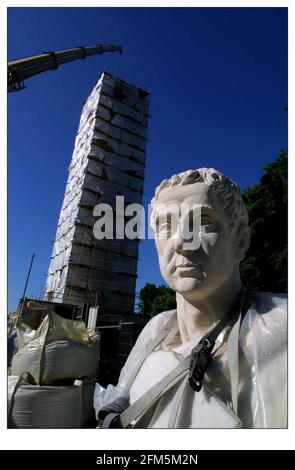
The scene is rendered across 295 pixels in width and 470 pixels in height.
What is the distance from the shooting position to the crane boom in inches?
486

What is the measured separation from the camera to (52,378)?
3.44 metres

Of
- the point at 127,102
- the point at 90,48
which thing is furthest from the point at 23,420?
the point at 90,48

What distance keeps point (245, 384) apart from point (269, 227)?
7858mm

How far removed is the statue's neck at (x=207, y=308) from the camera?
110 centimetres

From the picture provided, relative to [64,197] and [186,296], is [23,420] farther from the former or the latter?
[64,197]

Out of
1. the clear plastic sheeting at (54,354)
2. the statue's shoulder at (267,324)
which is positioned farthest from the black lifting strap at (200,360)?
the clear plastic sheeting at (54,354)

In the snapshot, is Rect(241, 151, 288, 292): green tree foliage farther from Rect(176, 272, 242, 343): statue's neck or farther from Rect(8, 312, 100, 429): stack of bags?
Rect(176, 272, 242, 343): statue's neck

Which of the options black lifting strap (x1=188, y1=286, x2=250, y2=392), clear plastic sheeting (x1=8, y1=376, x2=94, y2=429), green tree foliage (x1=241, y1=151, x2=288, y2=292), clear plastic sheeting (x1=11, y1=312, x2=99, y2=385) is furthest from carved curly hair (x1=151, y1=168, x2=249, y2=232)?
green tree foliage (x1=241, y1=151, x2=288, y2=292)

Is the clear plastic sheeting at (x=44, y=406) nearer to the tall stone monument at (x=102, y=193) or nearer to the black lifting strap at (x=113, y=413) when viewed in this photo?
the black lifting strap at (x=113, y=413)

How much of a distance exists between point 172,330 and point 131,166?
15143mm

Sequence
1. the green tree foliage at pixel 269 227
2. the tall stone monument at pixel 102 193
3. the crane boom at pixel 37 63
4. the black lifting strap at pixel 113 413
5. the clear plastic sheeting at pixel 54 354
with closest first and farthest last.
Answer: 1. the black lifting strap at pixel 113 413
2. the clear plastic sheeting at pixel 54 354
3. the green tree foliage at pixel 269 227
4. the crane boom at pixel 37 63
5. the tall stone monument at pixel 102 193

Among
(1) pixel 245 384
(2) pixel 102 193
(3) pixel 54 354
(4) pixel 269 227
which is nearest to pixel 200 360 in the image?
(1) pixel 245 384

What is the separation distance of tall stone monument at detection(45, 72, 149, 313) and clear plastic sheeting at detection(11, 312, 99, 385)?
8325mm
